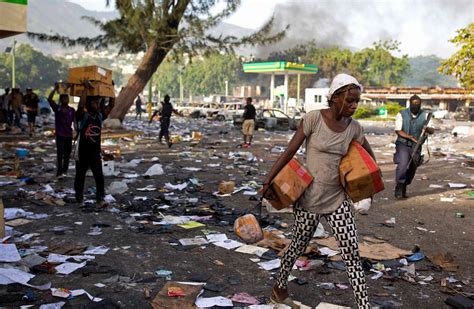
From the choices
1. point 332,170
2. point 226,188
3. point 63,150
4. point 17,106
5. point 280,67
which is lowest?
point 226,188

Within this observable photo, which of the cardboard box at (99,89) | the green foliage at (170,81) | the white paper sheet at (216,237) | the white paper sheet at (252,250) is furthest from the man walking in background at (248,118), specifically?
the green foliage at (170,81)

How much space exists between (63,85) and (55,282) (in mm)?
6155

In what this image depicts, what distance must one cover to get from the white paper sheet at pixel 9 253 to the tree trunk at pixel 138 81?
644 inches

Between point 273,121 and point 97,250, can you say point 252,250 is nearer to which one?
point 97,250

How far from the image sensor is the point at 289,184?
11.3 ft

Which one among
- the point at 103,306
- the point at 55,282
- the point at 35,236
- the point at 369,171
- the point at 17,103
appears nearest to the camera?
the point at 369,171

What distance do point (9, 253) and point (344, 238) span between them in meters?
3.21

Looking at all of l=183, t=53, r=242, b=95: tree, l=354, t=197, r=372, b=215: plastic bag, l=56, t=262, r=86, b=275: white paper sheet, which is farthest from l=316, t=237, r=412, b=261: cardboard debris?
l=183, t=53, r=242, b=95: tree

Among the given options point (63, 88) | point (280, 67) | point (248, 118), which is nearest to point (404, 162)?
point (63, 88)

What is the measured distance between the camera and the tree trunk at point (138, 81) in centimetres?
2058

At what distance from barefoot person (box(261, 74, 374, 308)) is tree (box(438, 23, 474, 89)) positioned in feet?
45.2

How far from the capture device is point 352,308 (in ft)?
12.5

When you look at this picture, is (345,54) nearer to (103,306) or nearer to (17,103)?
(17,103)

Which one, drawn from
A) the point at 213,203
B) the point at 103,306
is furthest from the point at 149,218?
the point at 103,306
